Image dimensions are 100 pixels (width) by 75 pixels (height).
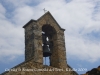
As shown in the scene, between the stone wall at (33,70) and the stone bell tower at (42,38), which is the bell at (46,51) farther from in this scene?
the stone wall at (33,70)

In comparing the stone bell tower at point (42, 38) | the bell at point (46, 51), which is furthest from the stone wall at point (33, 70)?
the bell at point (46, 51)

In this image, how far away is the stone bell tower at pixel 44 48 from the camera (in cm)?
767

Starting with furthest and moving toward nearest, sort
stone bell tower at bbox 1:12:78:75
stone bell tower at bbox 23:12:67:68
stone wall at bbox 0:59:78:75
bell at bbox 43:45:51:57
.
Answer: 1. bell at bbox 43:45:51:57
2. stone bell tower at bbox 23:12:67:68
3. stone bell tower at bbox 1:12:78:75
4. stone wall at bbox 0:59:78:75

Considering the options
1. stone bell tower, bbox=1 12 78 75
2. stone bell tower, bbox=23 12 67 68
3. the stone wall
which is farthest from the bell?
the stone wall

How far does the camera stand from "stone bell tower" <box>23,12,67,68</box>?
8.09 m

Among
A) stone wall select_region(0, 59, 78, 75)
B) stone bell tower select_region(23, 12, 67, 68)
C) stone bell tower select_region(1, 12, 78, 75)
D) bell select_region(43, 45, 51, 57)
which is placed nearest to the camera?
stone wall select_region(0, 59, 78, 75)

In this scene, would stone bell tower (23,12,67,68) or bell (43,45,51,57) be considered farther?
bell (43,45,51,57)

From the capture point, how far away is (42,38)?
8867 millimetres

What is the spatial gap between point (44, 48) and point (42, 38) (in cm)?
51

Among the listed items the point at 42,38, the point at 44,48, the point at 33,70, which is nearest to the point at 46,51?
the point at 44,48

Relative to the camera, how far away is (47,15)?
29.3 ft

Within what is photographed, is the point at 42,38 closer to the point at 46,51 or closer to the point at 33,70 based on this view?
the point at 46,51

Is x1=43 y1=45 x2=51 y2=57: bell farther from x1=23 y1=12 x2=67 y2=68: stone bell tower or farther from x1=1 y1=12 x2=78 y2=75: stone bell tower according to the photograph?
x1=23 y1=12 x2=67 y2=68: stone bell tower

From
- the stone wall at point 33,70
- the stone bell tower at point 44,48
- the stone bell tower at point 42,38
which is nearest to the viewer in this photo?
the stone wall at point 33,70
